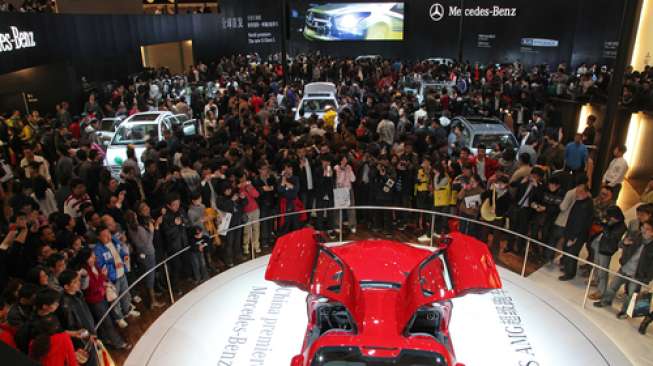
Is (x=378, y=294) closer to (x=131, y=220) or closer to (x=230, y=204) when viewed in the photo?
(x=131, y=220)

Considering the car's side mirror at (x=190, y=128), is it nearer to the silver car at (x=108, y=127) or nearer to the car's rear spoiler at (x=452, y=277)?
the silver car at (x=108, y=127)

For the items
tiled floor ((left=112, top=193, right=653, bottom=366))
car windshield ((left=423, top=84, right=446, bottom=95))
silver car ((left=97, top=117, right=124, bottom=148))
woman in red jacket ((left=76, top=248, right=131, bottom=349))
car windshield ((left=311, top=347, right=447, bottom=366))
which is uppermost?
car windshield ((left=423, top=84, right=446, bottom=95))

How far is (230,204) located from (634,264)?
5544 mm

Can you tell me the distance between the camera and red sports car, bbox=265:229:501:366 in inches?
161

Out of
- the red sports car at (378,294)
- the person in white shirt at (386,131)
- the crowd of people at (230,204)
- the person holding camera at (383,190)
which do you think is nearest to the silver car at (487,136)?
the crowd of people at (230,204)

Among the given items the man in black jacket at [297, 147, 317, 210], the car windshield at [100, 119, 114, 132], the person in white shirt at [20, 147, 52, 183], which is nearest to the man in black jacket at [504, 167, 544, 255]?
the man in black jacket at [297, 147, 317, 210]

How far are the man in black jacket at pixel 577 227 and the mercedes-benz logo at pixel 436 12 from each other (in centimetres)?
2498

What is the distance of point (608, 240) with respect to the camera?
6.76 m

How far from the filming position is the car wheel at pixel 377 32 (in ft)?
102

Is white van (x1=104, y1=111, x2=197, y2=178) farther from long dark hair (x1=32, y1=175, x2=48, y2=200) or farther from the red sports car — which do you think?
the red sports car

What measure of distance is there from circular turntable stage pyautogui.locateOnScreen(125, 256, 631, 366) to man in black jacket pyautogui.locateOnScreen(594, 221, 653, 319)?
56cm

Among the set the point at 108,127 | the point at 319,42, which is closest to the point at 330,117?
the point at 108,127

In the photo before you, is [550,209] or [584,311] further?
[550,209]

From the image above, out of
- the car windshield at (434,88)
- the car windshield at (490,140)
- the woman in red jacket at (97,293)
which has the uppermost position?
Result: the car windshield at (434,88)
